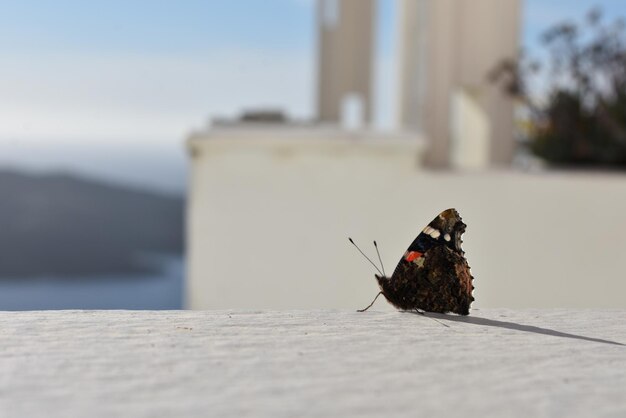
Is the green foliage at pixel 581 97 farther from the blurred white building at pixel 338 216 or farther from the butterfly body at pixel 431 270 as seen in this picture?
the butterfly body at pixel 431 270

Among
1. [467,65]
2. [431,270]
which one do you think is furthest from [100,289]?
[431,270]

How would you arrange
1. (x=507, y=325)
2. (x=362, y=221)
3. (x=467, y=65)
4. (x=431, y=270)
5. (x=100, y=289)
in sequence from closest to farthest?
(x=507, y=325) < (x=431, y=270) < (x=362, y=221) < (x=467, y=65) < (x=100, y=289)

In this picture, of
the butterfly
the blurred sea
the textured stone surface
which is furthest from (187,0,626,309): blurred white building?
the blurred sea

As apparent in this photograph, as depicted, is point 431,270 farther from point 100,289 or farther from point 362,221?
point 100,289

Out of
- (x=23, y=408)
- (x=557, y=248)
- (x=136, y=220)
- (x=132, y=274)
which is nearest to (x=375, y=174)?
(x=557, y=248)

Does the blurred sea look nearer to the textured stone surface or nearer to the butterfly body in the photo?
the butterfly body

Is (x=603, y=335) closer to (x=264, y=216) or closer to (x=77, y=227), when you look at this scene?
(x=264, y=216)
